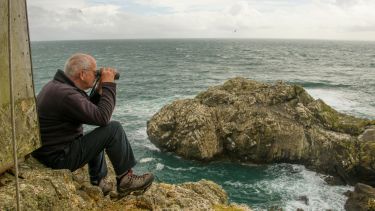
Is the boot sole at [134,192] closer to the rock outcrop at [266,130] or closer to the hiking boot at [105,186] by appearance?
the hiking boot at [105,186]

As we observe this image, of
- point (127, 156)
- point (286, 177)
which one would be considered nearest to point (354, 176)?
→ point (286, 177)

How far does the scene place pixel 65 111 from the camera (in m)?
5.43

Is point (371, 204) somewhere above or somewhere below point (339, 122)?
below

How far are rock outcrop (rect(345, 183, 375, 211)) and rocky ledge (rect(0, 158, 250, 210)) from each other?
36.4 feet

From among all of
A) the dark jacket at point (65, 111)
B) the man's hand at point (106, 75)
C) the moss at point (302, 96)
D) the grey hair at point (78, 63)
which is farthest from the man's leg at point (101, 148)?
the moss at point (302, 96)

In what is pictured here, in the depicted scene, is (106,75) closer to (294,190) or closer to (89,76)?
(89,76)

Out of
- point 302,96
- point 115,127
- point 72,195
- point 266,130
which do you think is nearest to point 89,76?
point 115,127

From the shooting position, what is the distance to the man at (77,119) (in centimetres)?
539

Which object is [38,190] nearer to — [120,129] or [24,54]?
[120,129]

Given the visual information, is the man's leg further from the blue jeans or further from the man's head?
the man's head

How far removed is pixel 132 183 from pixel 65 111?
1.77 meters

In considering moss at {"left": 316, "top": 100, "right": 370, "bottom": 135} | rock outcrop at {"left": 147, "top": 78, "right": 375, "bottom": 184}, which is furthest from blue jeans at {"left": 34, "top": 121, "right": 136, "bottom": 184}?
moss at {"left": 316, "top": 100, "right": 370, "bottom": 135}

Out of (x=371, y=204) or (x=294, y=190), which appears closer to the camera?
(x=371, y=204)

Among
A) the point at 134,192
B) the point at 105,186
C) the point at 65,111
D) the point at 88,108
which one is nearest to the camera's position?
the point at 88,108
